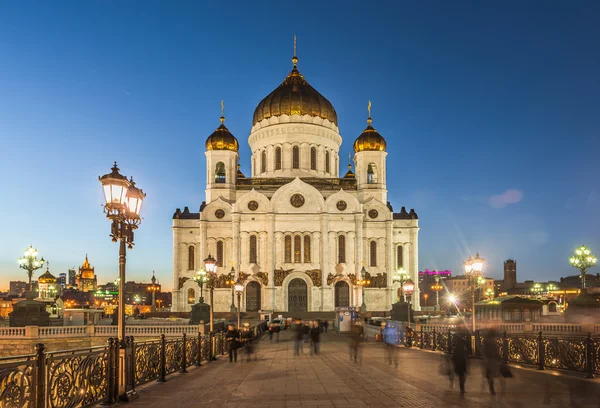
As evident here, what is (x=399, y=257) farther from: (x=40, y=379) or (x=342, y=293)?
(x=40, y=379)

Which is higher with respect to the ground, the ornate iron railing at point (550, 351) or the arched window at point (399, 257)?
the arched window at point (399, 257)

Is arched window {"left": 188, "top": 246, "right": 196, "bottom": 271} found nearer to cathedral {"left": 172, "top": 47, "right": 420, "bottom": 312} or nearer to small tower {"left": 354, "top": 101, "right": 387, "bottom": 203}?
cathedral {"left": 172, "top": 47, "right": 420, "bottom": 312}

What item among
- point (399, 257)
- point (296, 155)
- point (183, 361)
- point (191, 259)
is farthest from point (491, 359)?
point (296, 155)

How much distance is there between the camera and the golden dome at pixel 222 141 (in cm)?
6388

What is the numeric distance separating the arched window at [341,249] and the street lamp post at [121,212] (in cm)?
4836

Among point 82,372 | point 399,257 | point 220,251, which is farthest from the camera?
point 399,257

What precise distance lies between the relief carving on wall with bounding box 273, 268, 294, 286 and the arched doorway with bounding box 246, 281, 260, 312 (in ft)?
6.94

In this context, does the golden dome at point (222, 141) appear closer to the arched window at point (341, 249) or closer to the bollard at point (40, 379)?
the arched window at point (341, 249)

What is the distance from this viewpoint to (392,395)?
12094mm

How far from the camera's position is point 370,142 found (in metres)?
64.4

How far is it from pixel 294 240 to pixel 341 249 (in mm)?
4858

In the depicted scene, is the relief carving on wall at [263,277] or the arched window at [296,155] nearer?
the relief carving on wall at [263,277]

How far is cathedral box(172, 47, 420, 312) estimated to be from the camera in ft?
194

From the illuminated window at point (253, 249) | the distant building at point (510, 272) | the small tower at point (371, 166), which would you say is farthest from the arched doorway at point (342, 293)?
the distant building at point (510, 272)
